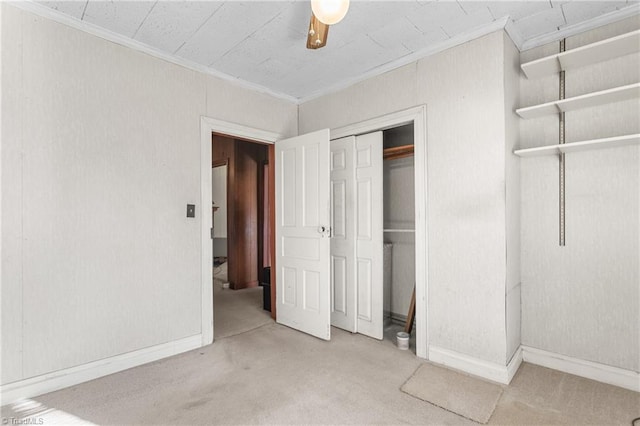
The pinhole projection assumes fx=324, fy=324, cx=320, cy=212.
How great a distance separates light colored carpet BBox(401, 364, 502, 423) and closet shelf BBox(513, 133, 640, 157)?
1676 millimetres

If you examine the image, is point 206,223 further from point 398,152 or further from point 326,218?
point 398,152

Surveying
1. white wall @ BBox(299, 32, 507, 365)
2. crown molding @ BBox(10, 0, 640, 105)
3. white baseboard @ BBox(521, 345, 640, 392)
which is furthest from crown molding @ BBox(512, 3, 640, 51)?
white baseboard @ BBox(521, 345, 640, 392)

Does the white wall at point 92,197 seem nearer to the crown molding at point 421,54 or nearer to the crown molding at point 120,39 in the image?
the crown molding at point 120,39

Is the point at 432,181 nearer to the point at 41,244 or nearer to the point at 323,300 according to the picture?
the point at 323,300

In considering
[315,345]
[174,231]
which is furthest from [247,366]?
[174,231]

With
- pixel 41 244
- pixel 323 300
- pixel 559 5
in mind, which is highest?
pixel 559 5

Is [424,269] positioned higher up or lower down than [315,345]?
higher up

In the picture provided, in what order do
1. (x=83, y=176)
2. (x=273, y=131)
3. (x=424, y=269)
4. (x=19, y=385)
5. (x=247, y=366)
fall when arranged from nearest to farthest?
1. (x=19, y=385)
2. (x=83, y=176)
3. (x=247, y=366)
4. (x=424, y=269)
5. (x=273, y=131)

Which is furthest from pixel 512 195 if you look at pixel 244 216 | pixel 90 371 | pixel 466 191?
pixel 244 216

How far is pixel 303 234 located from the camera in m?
3.30

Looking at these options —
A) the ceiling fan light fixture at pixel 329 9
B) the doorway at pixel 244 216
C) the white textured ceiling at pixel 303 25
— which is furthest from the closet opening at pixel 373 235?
the doorway at pixel 244 216

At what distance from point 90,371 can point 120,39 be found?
2.48 m

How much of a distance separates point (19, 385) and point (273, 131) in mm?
2881

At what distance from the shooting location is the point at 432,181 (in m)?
2.66
